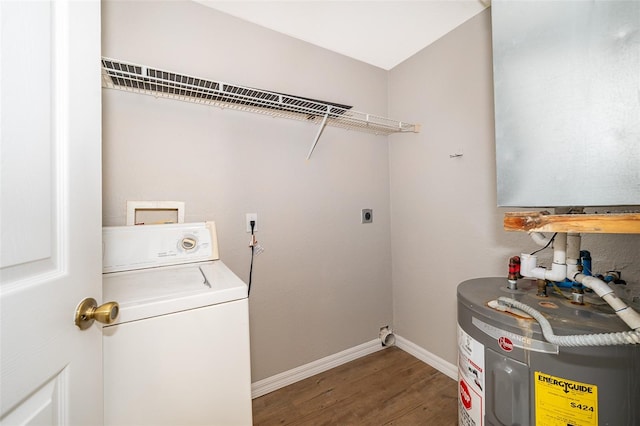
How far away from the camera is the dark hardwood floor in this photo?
152cm

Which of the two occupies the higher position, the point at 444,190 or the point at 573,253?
the point at 444,190

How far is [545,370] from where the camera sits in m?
0.81

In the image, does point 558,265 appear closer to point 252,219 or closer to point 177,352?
point 177,352

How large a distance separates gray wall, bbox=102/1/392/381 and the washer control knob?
0.24 meters

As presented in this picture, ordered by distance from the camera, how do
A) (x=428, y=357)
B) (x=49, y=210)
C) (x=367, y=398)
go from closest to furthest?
(x=49, y=210) → (x=367, y=398) → (x=428, y=357)

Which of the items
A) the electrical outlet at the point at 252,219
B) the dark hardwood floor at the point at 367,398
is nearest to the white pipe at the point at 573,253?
the dark hardwood floor at the point at 367,398

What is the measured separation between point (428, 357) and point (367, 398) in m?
0.64

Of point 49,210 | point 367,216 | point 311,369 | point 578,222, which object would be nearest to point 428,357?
point 311,369

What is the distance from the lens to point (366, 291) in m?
2.20

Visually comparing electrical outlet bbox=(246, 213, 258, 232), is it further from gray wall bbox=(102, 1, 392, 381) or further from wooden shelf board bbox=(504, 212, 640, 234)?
wooden shelf board bbox=(504, 212, 640, 234)

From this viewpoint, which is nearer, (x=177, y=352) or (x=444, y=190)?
(x=177, y=352)

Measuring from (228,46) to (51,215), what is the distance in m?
1.57

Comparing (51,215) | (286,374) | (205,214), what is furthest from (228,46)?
(286,374)

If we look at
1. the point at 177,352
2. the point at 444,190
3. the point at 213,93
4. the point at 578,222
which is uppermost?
the point at 213,93
